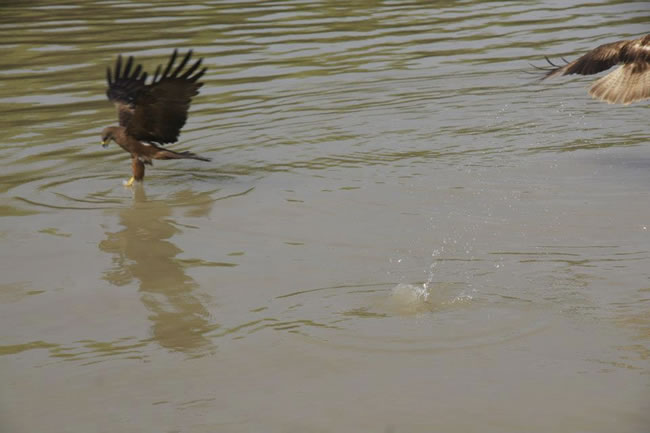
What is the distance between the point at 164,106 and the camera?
8062mm

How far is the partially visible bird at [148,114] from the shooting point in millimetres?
7891

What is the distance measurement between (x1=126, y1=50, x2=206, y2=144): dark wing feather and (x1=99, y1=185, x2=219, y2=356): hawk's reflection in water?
0.44 metres

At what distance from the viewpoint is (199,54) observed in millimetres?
A: 13898

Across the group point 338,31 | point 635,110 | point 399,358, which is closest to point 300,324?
point 399,358

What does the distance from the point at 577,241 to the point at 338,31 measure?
9.24 metres

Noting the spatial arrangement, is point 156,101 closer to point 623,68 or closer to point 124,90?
point 124,90

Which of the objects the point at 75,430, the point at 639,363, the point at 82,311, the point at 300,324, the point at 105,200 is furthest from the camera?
the point at 105,200

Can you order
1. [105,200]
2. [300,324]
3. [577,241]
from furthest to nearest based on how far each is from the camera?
[105,200]
[577,241]
[300,324]

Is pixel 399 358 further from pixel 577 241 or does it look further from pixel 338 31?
pixel 338 31

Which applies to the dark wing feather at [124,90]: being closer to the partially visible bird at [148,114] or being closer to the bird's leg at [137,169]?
the partially visible bird at [148,114]

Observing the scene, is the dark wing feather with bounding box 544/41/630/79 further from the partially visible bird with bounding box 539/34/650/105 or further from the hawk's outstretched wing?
the hawk's outstretched wing

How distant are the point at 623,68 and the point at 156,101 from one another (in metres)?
3.44

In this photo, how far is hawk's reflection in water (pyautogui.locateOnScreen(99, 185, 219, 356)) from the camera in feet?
17.8

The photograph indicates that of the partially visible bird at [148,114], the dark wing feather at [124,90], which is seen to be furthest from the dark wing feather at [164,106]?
the dark wing feather at [124,90]
